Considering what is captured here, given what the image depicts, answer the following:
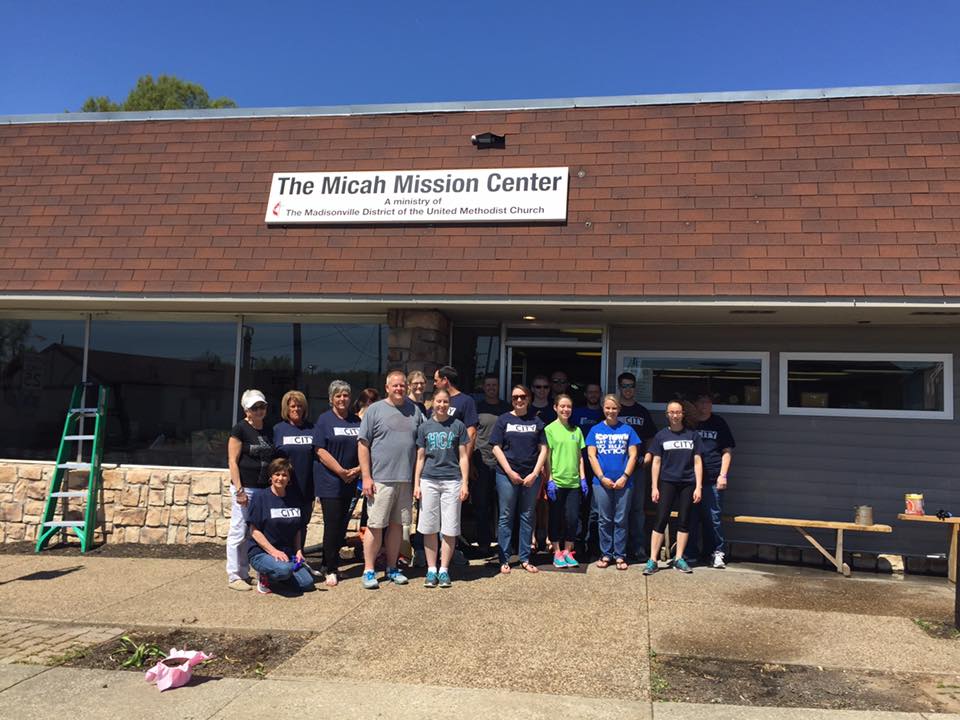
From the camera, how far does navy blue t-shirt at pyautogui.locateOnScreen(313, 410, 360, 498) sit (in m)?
6.70

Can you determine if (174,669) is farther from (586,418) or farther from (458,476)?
(586,418)

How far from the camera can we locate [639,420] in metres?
7.77

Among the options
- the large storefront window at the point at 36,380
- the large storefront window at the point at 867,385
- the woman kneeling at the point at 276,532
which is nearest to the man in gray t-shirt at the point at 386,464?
the woman kneeling at the point at 276,532

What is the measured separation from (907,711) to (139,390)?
8324mm

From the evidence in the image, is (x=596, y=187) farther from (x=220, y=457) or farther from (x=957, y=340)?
(x=220, y=457)

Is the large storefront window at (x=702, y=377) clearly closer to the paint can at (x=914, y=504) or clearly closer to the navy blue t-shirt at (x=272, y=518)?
the paint can at (x=914, y=504)

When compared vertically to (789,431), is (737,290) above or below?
above

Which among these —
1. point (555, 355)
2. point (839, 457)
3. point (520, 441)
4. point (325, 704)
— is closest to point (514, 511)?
point (520, 441)

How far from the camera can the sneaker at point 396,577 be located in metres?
6.54

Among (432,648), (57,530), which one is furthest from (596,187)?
(57,530)

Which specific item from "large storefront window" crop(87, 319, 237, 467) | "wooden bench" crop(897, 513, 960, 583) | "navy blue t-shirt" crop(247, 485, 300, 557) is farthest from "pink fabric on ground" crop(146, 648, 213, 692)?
"wooden bench" crop(897, 513, 960, 583)

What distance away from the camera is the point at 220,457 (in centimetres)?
895

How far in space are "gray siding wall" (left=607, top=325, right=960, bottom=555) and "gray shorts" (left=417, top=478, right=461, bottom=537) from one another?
3.37m

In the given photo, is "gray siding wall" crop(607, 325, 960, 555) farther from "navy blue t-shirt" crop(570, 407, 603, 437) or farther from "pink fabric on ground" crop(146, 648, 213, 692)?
"pink fabric on ground" crop(146, 648, 213, 692)
